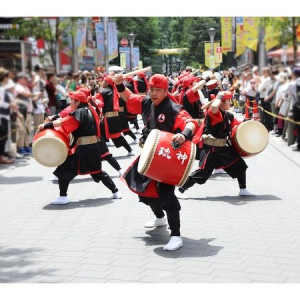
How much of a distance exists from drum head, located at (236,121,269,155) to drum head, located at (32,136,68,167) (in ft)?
5.23

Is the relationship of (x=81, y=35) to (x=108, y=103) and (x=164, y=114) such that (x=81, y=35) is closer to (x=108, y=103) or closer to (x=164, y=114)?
(x=164, y=114)

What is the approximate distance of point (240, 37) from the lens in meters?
4.04

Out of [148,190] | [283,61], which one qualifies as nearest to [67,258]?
[148,190]

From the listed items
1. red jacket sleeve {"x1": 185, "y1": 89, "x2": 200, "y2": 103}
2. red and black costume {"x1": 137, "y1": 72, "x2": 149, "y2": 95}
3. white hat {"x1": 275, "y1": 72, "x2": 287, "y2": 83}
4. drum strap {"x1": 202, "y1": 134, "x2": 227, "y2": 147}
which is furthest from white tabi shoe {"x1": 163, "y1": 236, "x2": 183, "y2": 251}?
red jacket sleeve {"x1": 185, "y1": 89, "x2": 200, "y2": 103}

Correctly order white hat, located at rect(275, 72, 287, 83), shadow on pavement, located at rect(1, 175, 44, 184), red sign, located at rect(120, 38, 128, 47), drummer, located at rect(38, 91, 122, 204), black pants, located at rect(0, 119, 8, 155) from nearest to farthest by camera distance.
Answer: black pants, located at rect(0, 119, 8, 155), white hat, located at rect(275, 72, 287, 83), red sign, located at rect(120, 38, 128, 47), drummer, located at rect(38, 91, 122, 204), shadow on pavement, located at rect(1, 175, 44, 184)

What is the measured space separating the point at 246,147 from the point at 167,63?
89.0 inches

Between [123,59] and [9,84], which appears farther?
[123,59]

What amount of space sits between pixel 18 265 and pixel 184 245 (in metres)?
1.30

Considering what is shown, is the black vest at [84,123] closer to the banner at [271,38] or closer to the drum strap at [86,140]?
the drum strap at [86,140]

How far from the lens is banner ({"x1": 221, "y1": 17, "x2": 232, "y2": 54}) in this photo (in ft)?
13.1

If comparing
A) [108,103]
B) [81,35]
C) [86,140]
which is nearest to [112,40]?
[81,35]

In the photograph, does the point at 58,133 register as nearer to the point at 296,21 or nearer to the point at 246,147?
the point at 246,147

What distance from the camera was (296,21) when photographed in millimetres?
3873

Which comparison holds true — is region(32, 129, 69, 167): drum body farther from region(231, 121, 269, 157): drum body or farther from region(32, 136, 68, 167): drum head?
region(231, 121, 269, 157): drum body
